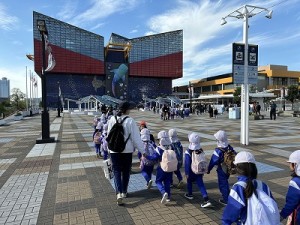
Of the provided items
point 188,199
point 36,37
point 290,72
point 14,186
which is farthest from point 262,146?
point 290,72

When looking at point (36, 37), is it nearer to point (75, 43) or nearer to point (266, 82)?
point (75, 43)

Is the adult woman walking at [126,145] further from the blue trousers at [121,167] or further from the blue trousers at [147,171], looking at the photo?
the blue trousers at [147,171]

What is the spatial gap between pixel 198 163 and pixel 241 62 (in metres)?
7.53

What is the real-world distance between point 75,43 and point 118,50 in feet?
48.1

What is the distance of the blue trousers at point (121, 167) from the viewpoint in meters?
4.56

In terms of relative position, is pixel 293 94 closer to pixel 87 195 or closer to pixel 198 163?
pixel 198 163

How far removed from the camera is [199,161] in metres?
4.39

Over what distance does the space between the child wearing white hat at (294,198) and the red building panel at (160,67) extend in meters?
92.3

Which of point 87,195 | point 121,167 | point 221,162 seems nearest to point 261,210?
point 221,162

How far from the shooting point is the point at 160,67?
3784 inches

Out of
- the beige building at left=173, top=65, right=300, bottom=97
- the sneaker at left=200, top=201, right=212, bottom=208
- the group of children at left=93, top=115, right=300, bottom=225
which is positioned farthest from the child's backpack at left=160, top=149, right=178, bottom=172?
the beige building at left=173, top=65, right=300, bottom=97

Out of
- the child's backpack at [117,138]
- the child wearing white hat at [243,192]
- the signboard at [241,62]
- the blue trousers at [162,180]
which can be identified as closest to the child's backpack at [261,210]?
the child wearing white hat at [243,192]

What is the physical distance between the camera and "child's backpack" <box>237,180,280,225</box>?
7.37 ft

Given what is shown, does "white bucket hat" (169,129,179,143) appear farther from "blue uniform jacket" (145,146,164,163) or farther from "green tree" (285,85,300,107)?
"green tree" (285,85,300,107)
